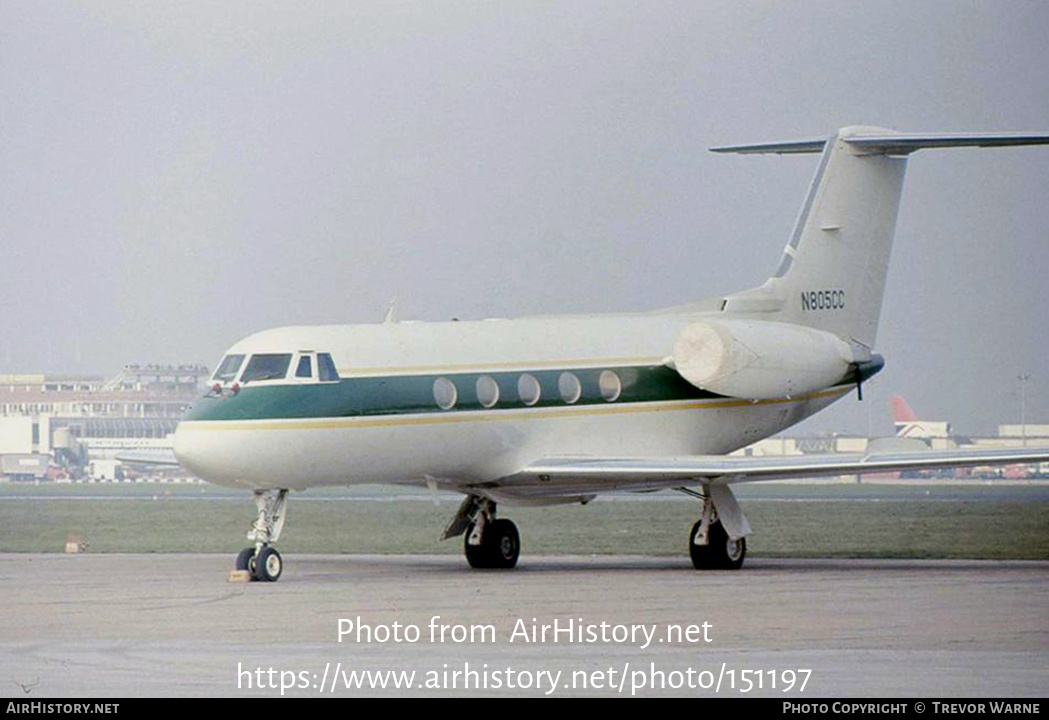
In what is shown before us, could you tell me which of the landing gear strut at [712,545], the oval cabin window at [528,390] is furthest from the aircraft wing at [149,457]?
the landing gear strut at [712,545]

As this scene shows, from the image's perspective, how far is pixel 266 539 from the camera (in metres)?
27.9

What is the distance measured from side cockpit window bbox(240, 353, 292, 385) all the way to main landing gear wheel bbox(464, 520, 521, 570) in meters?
5.11

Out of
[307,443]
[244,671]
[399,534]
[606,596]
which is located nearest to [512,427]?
[307,443]

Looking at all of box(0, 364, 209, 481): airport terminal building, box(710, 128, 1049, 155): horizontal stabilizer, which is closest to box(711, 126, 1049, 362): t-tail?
box(710, 128, 1049, 155): horizontal stabilizer

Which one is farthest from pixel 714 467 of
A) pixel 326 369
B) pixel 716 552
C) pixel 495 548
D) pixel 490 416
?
pixel 326 369

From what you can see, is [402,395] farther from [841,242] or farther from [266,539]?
[841,242]

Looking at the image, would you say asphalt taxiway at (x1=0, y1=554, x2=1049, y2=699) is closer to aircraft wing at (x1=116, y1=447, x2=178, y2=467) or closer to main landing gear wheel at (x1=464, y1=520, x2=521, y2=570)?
main landing gear wheel at (x1=464, y1=520, x2=521, y2=570)

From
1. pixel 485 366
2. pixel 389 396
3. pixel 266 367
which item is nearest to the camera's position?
pixel 266 367

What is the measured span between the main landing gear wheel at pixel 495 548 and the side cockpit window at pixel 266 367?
201 inches

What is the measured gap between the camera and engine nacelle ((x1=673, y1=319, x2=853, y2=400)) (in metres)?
32.2

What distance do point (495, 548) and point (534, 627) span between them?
11157 mm

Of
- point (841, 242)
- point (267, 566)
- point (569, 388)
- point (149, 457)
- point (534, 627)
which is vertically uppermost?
point (841, 242)

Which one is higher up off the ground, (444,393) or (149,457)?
(149,457)

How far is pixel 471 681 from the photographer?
16031mm
